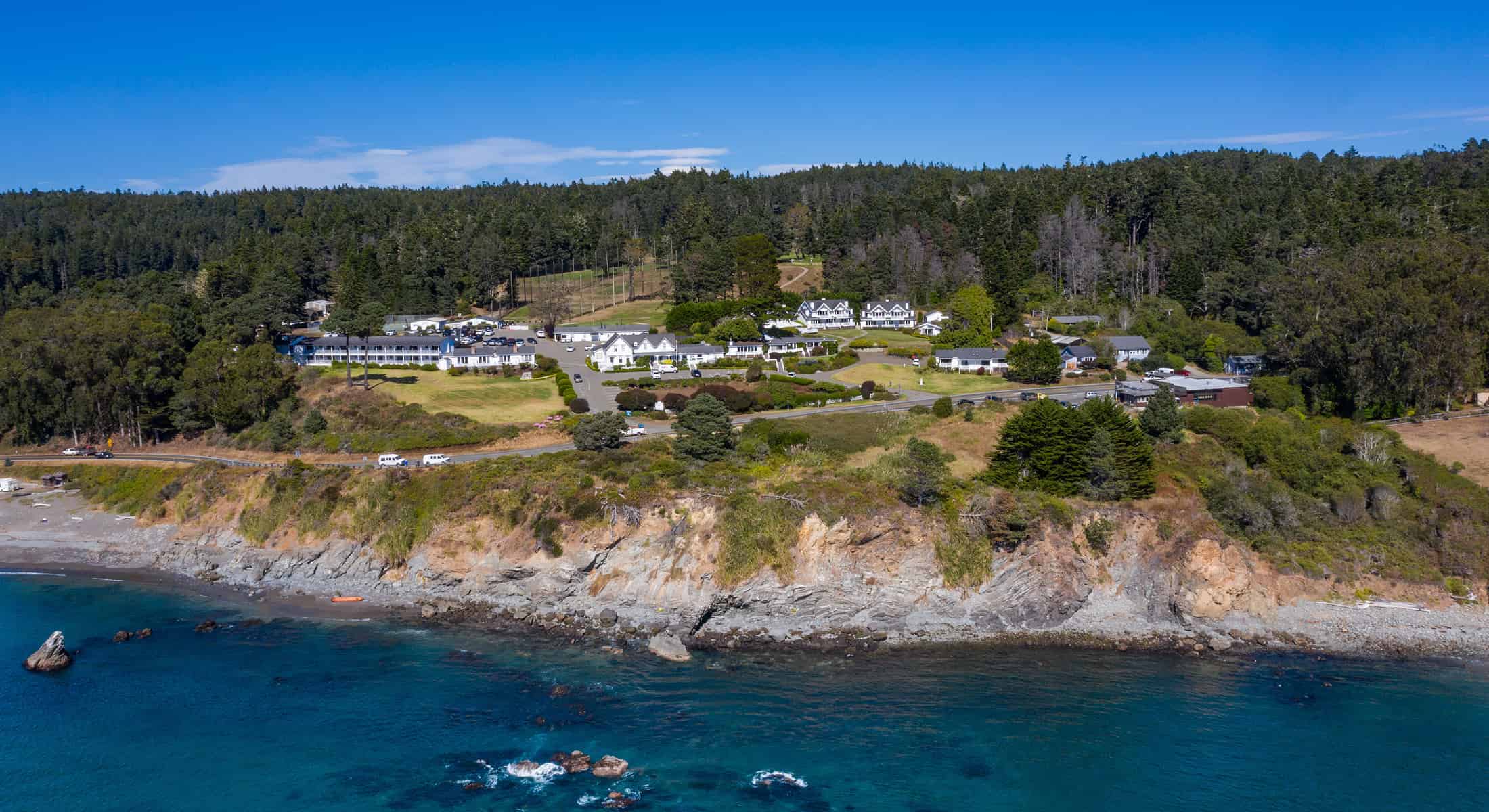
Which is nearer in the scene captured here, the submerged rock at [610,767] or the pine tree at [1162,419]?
the submerged rock at [610,767]

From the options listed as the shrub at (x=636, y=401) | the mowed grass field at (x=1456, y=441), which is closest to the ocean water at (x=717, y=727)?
the mowed grass field at (x=1456, y=441)

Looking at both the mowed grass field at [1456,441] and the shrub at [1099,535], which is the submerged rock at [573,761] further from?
the mowed grass field at [1456,441]

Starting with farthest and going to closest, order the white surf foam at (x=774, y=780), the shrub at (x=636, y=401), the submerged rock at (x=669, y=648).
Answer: the shrub at (x=636, y=401) → the submerged rock at (x=669, y=648) → the white surf foam at (x=774, y=780)

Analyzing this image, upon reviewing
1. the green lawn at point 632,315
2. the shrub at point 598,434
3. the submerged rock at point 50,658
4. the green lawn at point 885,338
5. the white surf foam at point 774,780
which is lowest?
the white surf foam at point 774,780

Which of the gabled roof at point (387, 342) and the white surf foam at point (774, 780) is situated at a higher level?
the gabled roof at point (387, 342)

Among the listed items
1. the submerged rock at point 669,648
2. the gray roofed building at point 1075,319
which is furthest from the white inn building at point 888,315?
the submerged rock at point 669,648

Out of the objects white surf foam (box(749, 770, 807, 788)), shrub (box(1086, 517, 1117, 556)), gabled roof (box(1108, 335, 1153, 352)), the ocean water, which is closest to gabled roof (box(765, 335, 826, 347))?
gabled roof (box(1108, 335, 1153, 352))

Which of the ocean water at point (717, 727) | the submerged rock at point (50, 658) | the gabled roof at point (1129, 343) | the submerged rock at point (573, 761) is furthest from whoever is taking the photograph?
the gabled roof at point (1129, 343)

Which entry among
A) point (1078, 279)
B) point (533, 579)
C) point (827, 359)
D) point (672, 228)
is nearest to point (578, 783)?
point (533, 579)
